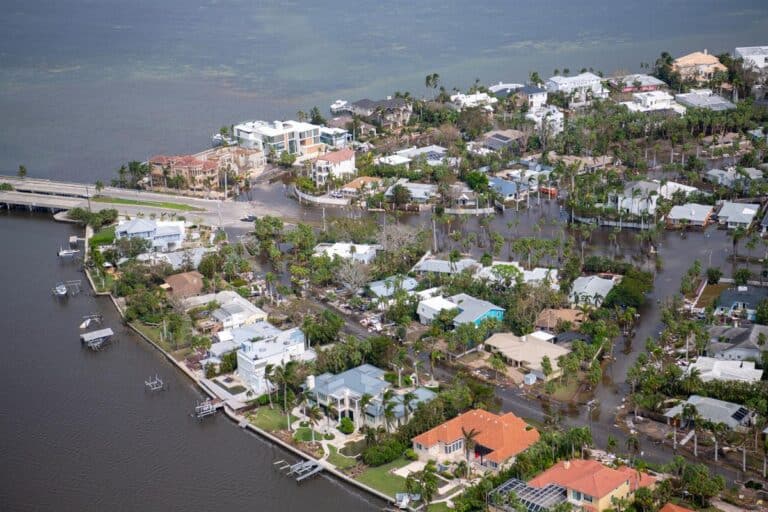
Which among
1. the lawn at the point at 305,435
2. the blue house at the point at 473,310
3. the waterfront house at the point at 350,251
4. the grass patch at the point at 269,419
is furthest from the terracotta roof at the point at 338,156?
the lawn at the point at 305,435

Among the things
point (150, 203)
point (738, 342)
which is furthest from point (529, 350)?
point (150, 203)

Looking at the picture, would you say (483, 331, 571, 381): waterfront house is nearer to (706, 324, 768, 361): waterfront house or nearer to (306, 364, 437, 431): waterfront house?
(306, 364, 437, 431): waterfront house

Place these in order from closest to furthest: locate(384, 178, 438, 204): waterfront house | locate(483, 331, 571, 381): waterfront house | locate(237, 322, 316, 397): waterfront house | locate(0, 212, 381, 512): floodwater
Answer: locate(0, 212, 381, 512): floodwater < locate(237, 322, 316, 397): waterfront house < locate(483, 331, 571, 381): waterfront house < locate(384, 178, 438, 204): waterfront house

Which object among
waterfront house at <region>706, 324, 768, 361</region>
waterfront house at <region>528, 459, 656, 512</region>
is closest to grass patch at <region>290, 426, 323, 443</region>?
waterfront house at <region>528, 459, 656, 512</region>

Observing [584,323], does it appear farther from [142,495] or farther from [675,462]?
[142,495]

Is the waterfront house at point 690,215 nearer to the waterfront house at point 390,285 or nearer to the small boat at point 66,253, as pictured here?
the waterfront house at point 390,285

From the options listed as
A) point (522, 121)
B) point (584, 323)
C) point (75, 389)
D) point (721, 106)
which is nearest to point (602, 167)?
point (522, 121)
